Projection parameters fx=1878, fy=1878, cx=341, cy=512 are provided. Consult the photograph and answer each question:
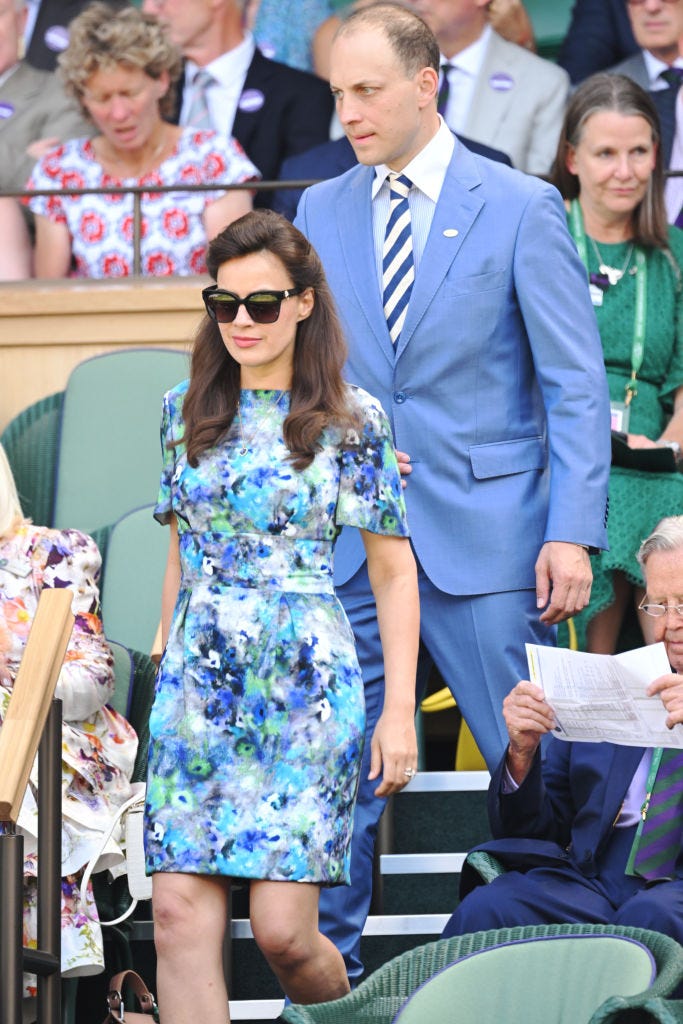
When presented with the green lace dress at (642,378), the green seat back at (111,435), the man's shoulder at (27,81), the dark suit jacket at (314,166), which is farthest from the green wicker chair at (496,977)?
the man's shoulder at (27,81)

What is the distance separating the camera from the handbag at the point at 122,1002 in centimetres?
329

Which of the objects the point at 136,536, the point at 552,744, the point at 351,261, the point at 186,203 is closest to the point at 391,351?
the point at 351,261

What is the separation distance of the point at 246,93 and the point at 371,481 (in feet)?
12.3

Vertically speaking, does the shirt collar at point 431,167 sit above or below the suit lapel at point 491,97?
above

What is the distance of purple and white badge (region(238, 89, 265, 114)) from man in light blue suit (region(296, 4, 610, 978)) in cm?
283

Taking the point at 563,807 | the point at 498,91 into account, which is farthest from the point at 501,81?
the point at 563,807

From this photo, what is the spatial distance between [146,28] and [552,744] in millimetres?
3529

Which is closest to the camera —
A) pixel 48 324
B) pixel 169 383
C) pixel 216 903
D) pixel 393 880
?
pixel 216 903

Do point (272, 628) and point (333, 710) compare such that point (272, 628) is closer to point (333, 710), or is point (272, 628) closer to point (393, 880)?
point (333, 710)

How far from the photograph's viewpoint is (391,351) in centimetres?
354

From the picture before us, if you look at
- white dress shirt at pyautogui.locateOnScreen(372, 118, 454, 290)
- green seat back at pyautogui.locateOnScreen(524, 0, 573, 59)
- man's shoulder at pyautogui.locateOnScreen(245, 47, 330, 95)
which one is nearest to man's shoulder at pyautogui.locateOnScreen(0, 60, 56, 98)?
man's shoulder at pyautogui.locateOnScreen(245, 47, 330, 95)

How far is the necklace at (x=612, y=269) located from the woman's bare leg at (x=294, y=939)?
2288 millimetres

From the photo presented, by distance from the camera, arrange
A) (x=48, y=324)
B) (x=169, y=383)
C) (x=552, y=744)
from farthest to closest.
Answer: (x=48, y=324) < (x=169, y=383) < (x=552, y=744)

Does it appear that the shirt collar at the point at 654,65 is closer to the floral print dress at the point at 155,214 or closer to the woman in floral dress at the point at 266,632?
the floral print dress at the point at 155,214
